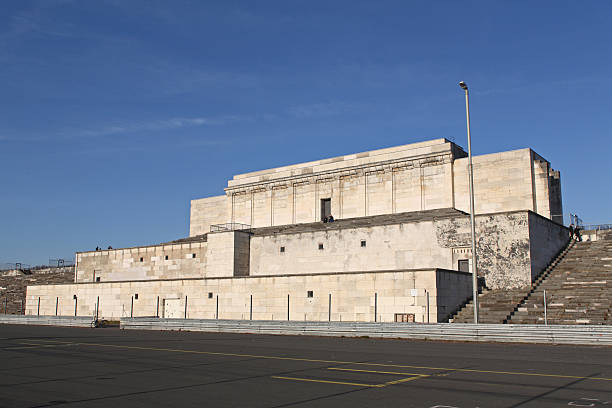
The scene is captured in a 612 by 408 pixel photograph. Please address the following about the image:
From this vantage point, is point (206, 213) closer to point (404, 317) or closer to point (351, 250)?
point (351, 250)

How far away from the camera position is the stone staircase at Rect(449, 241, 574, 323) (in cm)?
3378

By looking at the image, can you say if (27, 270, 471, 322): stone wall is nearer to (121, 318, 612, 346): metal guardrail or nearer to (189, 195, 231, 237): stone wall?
(121, 318, 612, 346): metal guardrail

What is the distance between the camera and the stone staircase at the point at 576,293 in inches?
1220

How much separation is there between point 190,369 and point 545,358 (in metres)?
12.2

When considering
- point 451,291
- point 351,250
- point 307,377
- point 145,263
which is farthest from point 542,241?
point 145,263

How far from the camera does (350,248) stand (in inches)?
1874

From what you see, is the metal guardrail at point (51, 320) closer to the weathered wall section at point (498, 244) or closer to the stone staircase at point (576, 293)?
the weathered wall section at point (498, 244)

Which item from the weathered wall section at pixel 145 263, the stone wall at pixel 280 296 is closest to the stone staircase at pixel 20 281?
the weathered wall section at pixel 145 263

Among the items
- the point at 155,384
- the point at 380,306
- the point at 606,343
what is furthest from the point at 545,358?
the point at 380,306

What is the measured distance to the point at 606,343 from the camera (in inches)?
937

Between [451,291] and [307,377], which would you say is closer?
[307,377]

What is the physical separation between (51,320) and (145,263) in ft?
49.5

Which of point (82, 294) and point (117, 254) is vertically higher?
point (117, 254)

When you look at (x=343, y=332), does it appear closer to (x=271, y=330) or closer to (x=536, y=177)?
(x=271, y=330)
